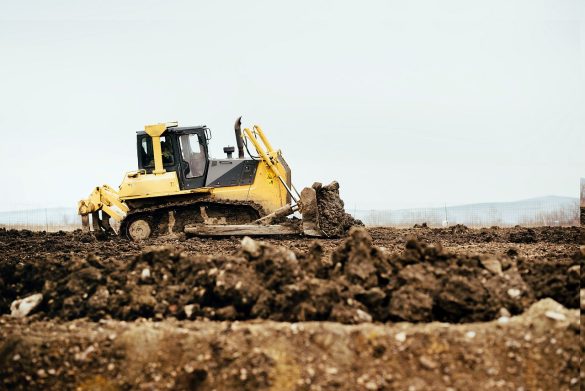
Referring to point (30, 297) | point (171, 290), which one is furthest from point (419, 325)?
point (30, 297)

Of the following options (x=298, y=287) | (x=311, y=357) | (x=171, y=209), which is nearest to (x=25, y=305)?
(x=298, y=287)

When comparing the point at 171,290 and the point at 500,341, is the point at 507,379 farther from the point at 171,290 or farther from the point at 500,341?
the point at 171,290

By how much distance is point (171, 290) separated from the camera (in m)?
7.86

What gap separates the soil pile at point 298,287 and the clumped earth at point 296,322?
0.01 meters

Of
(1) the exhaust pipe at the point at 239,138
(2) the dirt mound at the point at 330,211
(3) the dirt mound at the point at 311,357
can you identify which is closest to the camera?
(3) the dirt mound at the point at 311,357

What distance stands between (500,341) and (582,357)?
68 cm

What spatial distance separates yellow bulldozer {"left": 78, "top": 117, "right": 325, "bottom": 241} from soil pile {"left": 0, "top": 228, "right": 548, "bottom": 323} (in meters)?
10.1

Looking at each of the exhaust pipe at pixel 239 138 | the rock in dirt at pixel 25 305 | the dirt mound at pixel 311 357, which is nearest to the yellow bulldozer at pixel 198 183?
the exhaust pipe at pixel 239 138

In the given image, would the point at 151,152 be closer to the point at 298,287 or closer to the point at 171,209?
the point at 171,209

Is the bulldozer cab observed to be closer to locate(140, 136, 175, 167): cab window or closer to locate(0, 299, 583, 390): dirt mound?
locate(140, 136, 175, 167): cab window

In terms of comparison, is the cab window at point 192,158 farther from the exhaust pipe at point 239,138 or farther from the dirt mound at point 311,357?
the dirt mound at point 311,357

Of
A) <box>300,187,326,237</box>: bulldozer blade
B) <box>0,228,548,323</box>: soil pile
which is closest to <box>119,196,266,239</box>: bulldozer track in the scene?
<box>300,187,326,237</box>: bulldozer blade

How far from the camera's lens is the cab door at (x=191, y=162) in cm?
1873

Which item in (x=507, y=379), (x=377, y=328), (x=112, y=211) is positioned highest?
(x=112, y=211)
